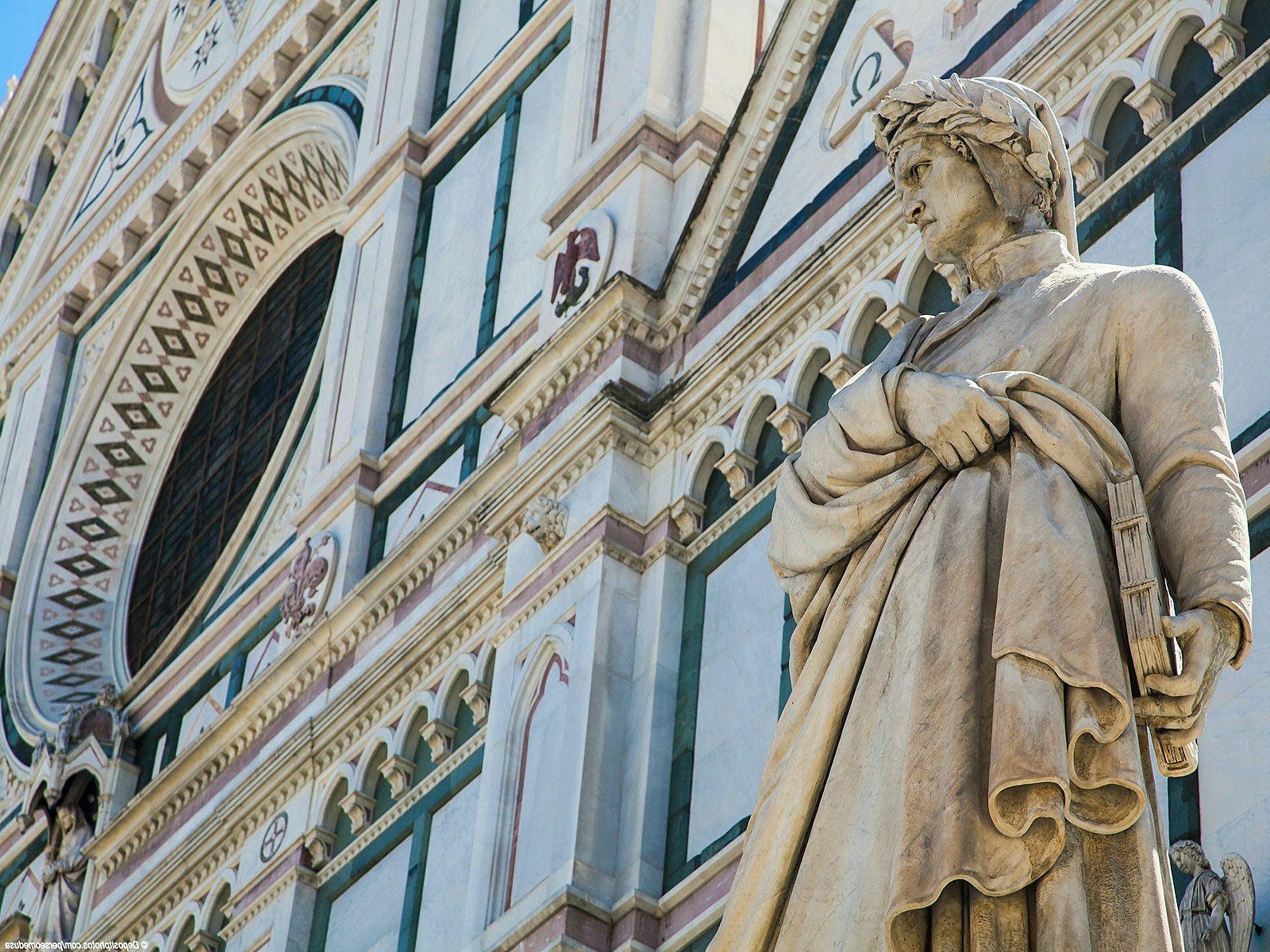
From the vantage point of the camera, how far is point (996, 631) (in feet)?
12.4

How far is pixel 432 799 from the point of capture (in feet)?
37.4

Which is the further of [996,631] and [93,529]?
[93,529]

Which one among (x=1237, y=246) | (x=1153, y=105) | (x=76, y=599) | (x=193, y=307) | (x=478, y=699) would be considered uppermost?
(x=193, y=307)

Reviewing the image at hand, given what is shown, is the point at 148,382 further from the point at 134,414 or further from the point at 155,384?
the point at 134,414

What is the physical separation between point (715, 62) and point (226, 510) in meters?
5.31

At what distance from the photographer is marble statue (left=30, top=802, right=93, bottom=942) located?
1430cm

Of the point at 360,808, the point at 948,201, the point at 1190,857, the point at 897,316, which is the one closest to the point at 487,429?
the point at 360,808

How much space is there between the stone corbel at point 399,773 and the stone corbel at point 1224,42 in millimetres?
4818

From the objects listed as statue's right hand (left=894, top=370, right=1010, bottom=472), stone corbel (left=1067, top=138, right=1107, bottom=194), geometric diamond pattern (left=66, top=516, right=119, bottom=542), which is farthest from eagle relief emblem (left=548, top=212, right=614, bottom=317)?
statue's right hand (left=894, top=370, right=1010, bottom=472)

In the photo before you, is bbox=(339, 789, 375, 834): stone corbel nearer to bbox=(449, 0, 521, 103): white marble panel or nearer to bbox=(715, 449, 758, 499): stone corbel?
bbox=(715, 449, 758, 499): stone corbel

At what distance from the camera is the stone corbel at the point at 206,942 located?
41.2 ft

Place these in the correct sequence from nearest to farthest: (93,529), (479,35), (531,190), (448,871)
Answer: (448,871) → (531,190) → (479,35) → (93,529)

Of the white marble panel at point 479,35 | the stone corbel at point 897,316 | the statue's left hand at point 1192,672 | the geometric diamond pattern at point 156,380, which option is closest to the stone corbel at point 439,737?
the stone corbel at point 897,316

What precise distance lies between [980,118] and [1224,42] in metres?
4.64
